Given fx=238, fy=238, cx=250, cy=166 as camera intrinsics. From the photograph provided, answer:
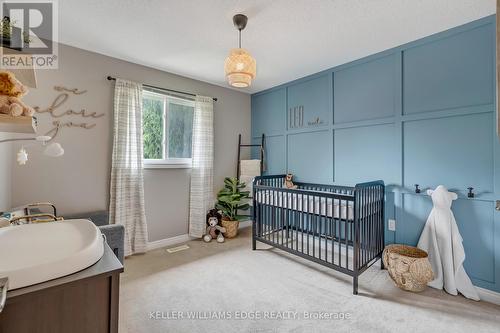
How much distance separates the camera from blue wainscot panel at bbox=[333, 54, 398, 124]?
8.22ft

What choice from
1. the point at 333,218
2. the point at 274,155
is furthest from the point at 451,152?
the point at 274,155

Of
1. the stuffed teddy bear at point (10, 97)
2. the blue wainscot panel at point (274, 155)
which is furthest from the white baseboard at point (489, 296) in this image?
the stuffed teddy bear at point (10, 97)

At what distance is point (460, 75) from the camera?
2074mm

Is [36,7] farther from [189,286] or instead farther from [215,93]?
[189,286]

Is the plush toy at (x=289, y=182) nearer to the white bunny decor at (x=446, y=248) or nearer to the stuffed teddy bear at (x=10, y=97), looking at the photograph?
the white bunny decor at (x=446, y=248)

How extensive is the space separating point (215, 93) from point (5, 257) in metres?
3.26

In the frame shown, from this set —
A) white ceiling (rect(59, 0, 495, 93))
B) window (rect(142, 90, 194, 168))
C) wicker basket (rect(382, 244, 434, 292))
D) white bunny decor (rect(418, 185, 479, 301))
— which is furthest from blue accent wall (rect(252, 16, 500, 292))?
window (rect(142, 90, 194, 168))

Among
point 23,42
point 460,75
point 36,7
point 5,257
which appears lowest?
point 5,257

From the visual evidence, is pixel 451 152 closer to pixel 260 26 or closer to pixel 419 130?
pixel 419 130

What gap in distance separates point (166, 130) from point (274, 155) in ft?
5.44

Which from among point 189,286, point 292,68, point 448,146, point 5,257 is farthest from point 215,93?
point 5,257

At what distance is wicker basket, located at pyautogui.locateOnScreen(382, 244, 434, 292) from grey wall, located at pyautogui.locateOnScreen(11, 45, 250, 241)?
251cm

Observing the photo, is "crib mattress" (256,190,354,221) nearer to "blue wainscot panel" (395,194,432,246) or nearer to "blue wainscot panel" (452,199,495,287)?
"blue wainscot panel" (395,194,432,246)

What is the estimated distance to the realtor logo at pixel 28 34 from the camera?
38.6 inches
